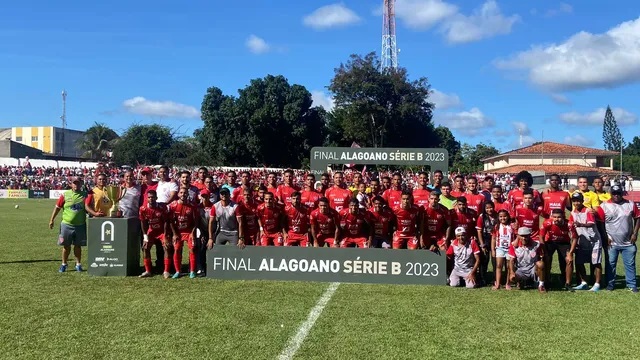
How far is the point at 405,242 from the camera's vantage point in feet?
32.3

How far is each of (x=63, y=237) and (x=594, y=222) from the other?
30.1ft

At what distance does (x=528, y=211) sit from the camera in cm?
930

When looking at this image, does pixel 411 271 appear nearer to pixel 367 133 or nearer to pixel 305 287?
pixel 305 287

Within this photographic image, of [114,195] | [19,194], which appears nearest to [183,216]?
[114,195]

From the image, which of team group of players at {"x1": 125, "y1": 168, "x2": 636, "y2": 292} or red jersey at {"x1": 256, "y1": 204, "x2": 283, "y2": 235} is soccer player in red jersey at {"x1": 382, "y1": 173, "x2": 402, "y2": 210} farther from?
red jersey at {"x1": 256, "y1": 204, "x2": 283, "y2": 235}

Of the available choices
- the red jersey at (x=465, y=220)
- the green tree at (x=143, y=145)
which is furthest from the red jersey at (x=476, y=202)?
the green tree at (x=143, y=145)

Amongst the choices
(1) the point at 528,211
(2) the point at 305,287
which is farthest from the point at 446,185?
(2) the point at 305,287

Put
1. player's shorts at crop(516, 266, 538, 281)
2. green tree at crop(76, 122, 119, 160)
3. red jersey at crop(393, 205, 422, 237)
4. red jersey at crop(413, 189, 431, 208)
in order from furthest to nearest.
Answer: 1. green tree at crop(76, 122, 119, 160)
2. red jersey at crop(413, 189, 431, 208)
3. red jersey at crop(393, 205, 422, 237)
4. player's shorts at crop(516, 266, 538, 281)

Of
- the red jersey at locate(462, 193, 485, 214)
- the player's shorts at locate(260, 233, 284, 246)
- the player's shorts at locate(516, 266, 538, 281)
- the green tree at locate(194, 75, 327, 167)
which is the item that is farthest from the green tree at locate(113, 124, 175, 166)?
the player's shorts at locate(516, 266, 538, 281)

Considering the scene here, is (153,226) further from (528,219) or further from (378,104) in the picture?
(378,104)

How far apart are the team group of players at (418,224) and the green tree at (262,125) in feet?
148

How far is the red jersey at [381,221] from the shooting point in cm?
989

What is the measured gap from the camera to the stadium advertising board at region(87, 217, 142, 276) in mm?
9781

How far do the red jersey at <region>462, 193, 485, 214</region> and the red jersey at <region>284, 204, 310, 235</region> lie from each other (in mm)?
2897
